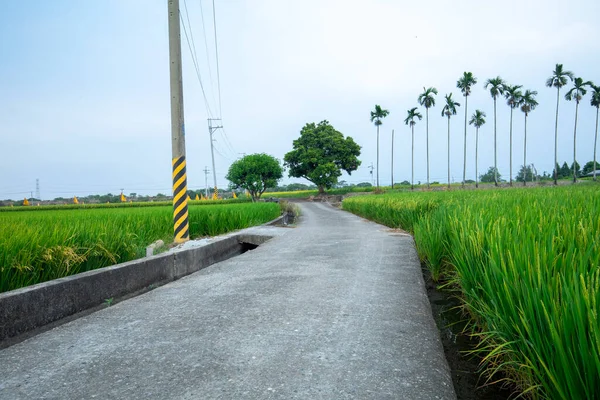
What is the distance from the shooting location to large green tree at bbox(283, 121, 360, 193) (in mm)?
58906

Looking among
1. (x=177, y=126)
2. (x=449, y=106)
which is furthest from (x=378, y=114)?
(x=177, y=126)

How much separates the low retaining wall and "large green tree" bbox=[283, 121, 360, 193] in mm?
52229

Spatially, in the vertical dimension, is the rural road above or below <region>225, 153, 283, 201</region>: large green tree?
below

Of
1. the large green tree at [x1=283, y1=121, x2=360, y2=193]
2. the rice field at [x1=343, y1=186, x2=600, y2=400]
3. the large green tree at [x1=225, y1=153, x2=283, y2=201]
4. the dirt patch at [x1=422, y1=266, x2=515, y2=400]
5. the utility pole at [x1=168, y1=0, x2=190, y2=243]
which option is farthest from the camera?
the large green tree at [x1=283, y1=121, x2=360, y2=193]

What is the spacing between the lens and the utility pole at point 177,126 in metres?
8.28

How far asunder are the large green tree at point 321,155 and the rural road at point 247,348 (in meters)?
53.8

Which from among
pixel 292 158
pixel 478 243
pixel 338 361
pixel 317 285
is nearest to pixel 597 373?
pixel 338 361

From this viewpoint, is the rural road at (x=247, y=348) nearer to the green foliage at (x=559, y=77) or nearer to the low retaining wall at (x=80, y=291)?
the low retaining wall at (x=80, y=291)

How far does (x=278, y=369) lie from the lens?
256 cm

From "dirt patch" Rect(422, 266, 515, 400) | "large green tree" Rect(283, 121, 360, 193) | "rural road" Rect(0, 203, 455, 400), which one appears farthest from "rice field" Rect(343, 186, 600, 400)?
"large green tree" Rect(283, 121, 360, 193)

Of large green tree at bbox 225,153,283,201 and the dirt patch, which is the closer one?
the dirt patch

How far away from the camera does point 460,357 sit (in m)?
3.14

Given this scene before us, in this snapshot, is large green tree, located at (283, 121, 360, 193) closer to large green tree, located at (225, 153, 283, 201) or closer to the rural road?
large green tree, located at (225, 153, 283, 201)

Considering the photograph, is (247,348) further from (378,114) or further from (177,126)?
(378,114)
